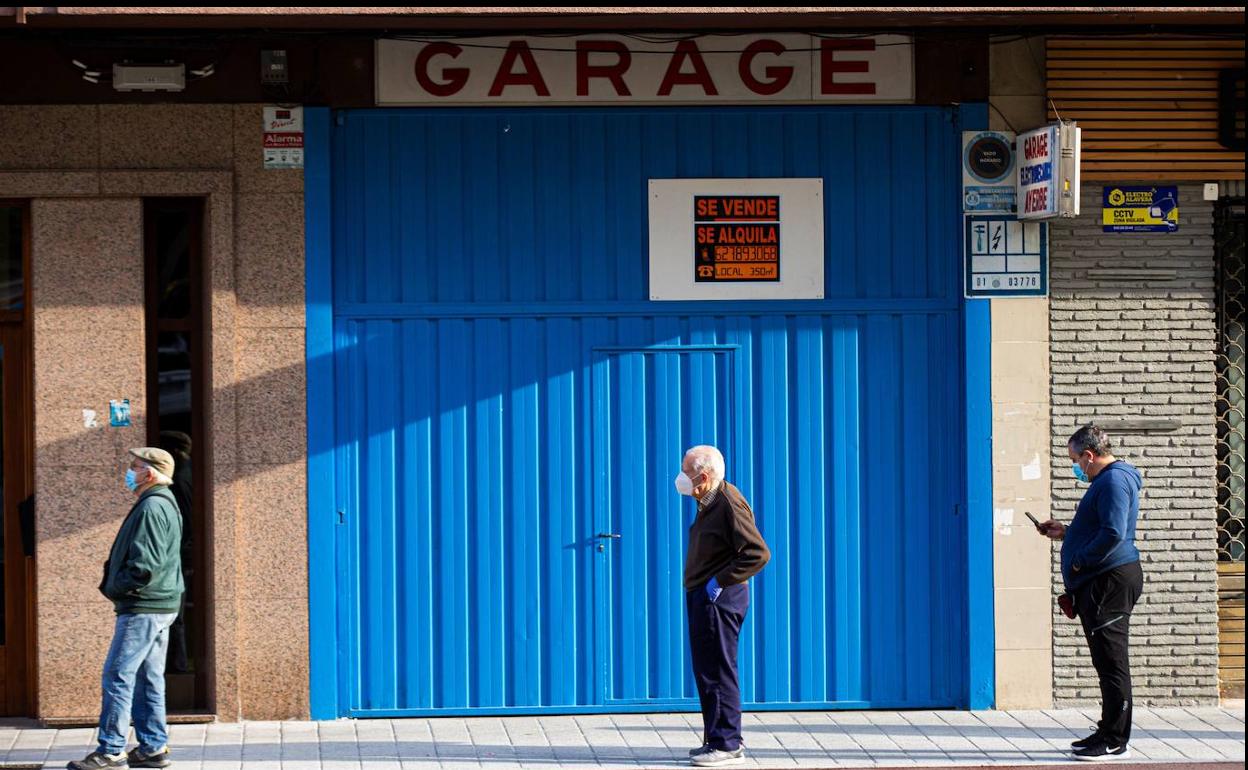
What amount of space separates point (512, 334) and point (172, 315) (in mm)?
2041

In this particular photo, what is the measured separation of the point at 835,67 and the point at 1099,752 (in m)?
4.24

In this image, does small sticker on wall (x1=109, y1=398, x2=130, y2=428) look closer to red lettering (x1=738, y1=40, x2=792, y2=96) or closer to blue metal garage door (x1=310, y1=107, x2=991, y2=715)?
blue metal garage door (x1=310, y1=107, x2=991, y2=715)

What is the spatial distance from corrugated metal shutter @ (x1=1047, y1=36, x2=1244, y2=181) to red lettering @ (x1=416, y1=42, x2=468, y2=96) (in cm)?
357

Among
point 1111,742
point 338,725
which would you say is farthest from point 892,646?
point 338,725

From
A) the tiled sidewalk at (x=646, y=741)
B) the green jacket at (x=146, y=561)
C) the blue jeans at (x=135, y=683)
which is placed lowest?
the tiled sidewalk at (x=646, y=741)

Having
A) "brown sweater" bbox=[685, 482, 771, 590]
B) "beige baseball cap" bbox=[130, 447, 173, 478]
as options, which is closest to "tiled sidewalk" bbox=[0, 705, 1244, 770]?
"brown sweater" bbox=[685, 482, 771, 590]

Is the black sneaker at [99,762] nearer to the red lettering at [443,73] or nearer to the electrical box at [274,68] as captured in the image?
the electrical box at [274,68]

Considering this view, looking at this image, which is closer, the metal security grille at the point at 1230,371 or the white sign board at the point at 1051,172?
the white sign board at the point at 1051,172

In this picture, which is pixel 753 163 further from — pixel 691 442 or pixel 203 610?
pixel 203 610

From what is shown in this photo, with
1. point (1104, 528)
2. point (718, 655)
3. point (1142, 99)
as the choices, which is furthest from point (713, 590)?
point (1142, 99)

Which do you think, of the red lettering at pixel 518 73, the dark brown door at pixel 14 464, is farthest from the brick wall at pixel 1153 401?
the dark brown door at pixel 14 464

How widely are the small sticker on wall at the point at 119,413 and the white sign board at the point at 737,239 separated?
314 centimetres

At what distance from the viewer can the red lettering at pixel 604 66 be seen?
964 centimetres

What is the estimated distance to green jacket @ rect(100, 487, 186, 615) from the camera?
8.26 metres
